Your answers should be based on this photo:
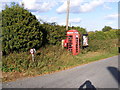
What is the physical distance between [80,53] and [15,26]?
7.63 metres

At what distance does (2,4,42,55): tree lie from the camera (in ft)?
30.2

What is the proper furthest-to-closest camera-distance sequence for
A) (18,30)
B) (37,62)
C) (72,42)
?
1. (72,42)
2. (18,30)
3. (37,62)

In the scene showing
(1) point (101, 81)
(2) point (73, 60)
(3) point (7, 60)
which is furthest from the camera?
(2) point (73, 60)

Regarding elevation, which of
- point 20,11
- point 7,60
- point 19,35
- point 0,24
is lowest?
point 7,60

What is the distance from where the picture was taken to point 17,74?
7660mm

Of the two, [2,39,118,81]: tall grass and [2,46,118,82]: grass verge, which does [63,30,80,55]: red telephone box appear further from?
[2,46,118,82]: grass verge

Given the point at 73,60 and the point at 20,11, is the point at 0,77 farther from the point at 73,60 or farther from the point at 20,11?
the point at 73,60

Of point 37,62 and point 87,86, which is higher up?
point 37,62

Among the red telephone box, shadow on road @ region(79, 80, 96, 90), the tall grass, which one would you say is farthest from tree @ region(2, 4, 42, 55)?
shadow on road @ region(79, 80, 96, 90)

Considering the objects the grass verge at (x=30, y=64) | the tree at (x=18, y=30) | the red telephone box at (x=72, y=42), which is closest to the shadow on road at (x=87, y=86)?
the grass verge at (x=30, y=64)

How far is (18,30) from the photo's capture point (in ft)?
31.2

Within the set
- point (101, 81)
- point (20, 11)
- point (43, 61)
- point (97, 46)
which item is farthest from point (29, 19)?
point (97, 46)

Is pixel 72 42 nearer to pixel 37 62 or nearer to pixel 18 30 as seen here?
pixel 37 62

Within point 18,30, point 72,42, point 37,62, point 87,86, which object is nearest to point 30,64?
point 37,62
